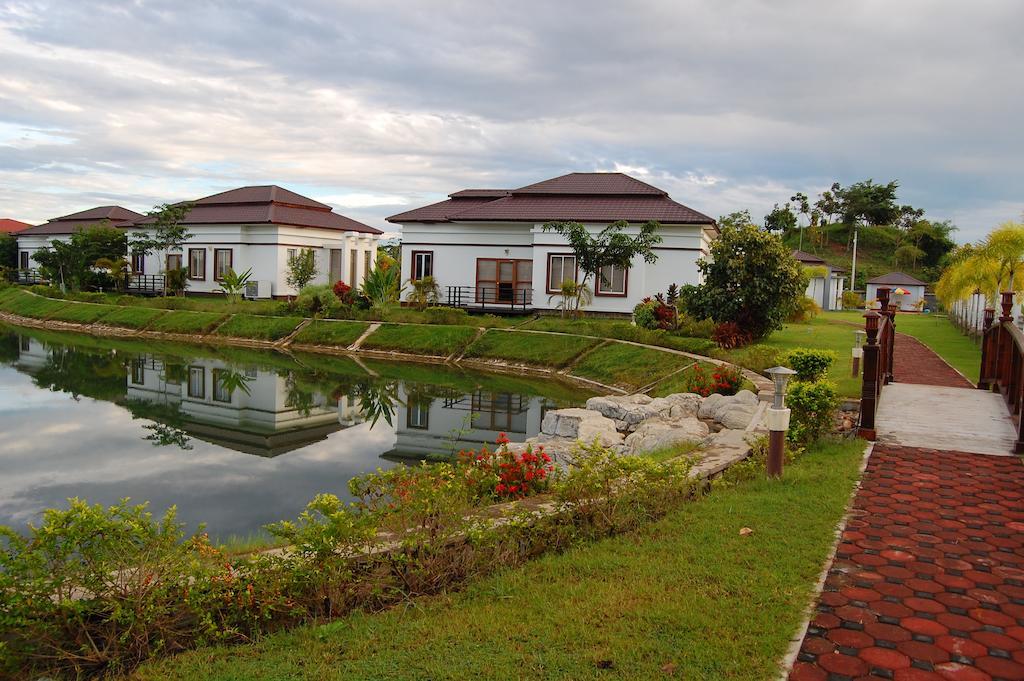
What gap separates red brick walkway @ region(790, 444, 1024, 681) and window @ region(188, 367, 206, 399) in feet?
47.8

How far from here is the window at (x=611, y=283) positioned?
2678cm

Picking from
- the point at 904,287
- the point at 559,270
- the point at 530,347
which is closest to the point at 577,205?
the point at 559,270

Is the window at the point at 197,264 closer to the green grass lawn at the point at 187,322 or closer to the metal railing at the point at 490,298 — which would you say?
the green grass lawn at the point at 187,322

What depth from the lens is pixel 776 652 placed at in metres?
3.76

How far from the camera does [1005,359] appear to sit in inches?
429

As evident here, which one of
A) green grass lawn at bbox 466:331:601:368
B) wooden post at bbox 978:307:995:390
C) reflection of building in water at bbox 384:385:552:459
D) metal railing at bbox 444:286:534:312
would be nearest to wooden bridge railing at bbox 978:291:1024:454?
wooden post at bbox 978:307:995:390

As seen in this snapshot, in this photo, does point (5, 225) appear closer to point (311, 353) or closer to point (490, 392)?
point (311, 353)

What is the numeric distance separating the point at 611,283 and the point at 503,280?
4205 mm

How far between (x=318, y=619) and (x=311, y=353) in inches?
860

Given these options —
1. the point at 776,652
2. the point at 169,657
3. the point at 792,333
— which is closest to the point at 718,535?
the point at 776,652

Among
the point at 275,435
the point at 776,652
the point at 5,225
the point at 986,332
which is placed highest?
the point at 5,225

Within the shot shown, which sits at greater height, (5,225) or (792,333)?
(5,225)

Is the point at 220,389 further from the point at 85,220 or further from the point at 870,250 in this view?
the point at 870,250

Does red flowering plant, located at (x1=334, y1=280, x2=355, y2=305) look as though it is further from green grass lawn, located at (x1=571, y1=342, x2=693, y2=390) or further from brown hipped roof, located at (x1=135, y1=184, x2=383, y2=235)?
green grass lawn, located at (x1=571, y1=342, x2=693, y2=390)
